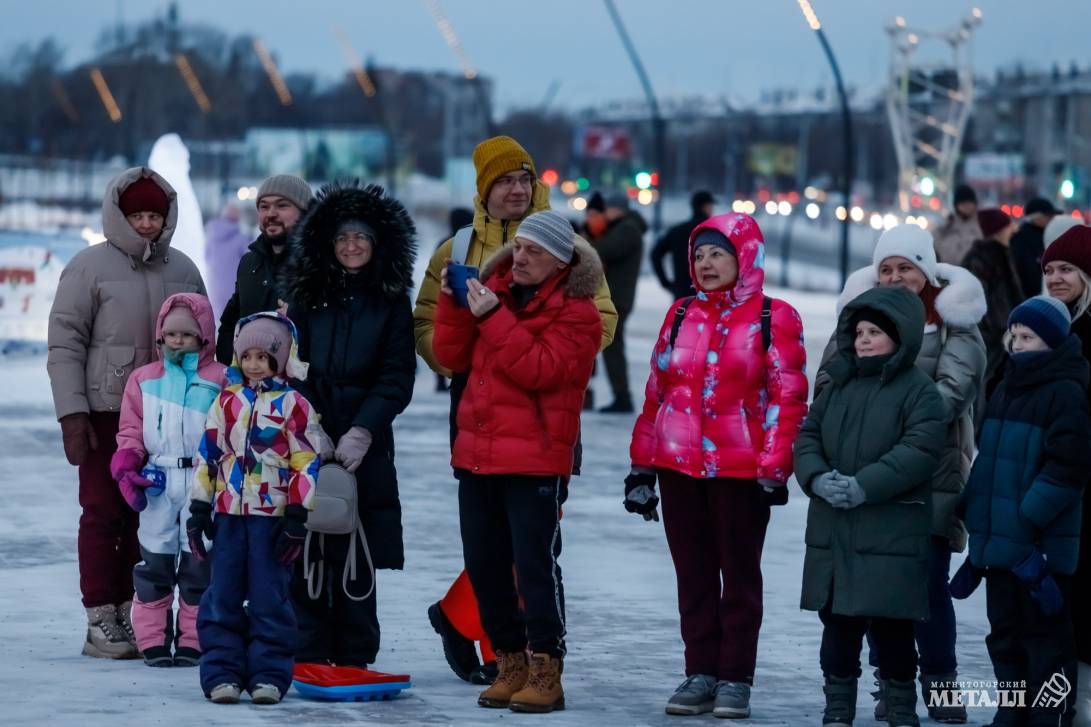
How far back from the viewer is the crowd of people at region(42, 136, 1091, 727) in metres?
6.42

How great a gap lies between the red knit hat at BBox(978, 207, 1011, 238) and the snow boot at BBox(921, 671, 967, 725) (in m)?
7.18

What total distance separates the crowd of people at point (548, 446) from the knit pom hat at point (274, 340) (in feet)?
0.03

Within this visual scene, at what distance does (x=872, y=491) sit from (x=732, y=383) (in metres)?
0.68

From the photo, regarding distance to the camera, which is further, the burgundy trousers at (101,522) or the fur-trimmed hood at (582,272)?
the burgundy trousers at (101,522)

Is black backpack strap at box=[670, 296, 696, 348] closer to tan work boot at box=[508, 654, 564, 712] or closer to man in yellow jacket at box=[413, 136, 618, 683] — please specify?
man in yellow jacket at box=[413, 136, 618, 683]

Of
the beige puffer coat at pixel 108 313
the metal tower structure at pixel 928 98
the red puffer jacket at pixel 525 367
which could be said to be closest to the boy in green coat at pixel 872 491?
the red puffer jacket at pixel 525 367

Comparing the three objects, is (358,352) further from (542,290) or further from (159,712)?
(159,712)

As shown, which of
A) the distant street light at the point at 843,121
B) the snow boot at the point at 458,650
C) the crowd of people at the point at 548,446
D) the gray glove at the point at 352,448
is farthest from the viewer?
the distant street light at the point at 843,121

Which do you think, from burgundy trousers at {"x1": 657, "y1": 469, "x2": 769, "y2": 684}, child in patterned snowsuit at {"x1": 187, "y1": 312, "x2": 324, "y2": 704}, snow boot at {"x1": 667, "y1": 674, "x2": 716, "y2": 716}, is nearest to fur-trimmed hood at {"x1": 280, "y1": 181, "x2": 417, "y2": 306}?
child in patterned snowsuit at {"x1": 187, "y1": 312, "x2": 324, "y2": 704}

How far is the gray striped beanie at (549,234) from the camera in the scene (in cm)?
675

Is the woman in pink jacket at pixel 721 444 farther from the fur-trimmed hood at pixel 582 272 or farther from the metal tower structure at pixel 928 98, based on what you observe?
the metal tower structure at pixel 928 98

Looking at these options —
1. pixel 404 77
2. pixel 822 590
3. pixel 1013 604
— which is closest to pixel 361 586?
pixel 822 590

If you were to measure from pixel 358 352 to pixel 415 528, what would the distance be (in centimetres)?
397

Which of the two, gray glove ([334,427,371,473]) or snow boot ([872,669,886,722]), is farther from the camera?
gray glove ([334,427,371,473])
